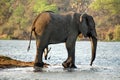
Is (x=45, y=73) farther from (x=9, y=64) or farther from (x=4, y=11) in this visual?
(x=4, y=11)

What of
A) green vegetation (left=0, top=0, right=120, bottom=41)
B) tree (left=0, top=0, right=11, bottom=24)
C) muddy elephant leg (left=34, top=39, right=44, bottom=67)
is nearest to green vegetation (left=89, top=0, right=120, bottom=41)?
green vegetation (left=0, top=0, right=120, bottom=41)

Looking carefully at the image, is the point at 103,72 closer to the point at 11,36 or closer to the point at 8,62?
the point at 8,62

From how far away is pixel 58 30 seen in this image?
32.1 m

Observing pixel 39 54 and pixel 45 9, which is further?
pixel 45 9

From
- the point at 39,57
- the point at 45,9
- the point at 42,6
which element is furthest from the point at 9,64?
the point at 42,6

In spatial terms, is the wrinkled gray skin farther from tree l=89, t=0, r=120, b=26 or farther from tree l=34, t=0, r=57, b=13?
tree l=34, t=0, r=57, b=13

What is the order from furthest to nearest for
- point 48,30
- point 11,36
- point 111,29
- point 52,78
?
point 11,36
point 111,29
point 48,30
point 52,78

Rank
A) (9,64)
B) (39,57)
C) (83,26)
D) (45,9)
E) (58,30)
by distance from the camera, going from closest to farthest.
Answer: (9,64) < (39,57) < (58,30) < (83,26) < (45,9)

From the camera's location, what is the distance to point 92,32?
33.2 metres

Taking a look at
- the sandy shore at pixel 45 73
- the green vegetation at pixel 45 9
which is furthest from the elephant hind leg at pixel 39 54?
the green vegetation at pixel 45 9

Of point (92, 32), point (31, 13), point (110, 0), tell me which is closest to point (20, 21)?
point (31, 13)

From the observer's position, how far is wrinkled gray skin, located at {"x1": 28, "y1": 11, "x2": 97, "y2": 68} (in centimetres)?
3164

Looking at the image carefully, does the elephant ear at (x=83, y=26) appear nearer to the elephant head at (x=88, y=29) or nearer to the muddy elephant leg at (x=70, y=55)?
the elephant head at (x=88, y=29)

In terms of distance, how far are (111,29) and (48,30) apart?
370 ft
